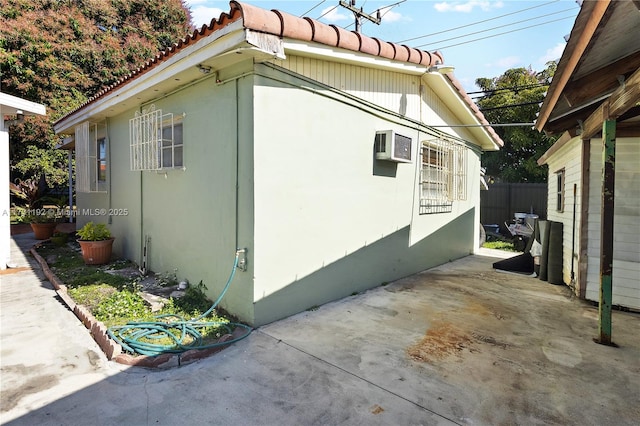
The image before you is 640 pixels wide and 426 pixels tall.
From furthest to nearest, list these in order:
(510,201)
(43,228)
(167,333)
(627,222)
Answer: (510,201)
(43,228)
(627,222)
(167,333)

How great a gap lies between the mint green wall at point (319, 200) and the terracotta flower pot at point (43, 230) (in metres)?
9.43

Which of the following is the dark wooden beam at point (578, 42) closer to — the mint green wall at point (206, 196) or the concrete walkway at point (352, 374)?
the concrete walkway at point (352, 374)

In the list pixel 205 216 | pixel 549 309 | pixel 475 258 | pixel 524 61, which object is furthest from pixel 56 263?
pixel 524 61

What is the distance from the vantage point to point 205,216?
458 cm

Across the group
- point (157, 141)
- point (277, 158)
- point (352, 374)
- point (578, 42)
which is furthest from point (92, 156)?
point (578, 42)

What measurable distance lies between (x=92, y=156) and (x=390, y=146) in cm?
677

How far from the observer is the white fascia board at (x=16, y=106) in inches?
244

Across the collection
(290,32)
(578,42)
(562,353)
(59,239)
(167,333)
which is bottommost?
(562,353)

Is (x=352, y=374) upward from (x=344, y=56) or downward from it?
downward

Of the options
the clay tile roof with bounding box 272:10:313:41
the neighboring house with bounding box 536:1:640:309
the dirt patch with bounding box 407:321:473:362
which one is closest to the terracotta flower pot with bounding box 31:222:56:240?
the clay tile roof with bounding box 272:10:313:41

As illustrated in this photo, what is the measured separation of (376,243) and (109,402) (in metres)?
4.08

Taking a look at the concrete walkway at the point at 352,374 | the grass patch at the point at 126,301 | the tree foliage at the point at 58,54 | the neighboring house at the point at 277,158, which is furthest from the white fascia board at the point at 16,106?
the tree foliage at the point at 58,54

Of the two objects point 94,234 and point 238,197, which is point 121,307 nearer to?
point 238,197

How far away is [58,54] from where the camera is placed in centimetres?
1521
